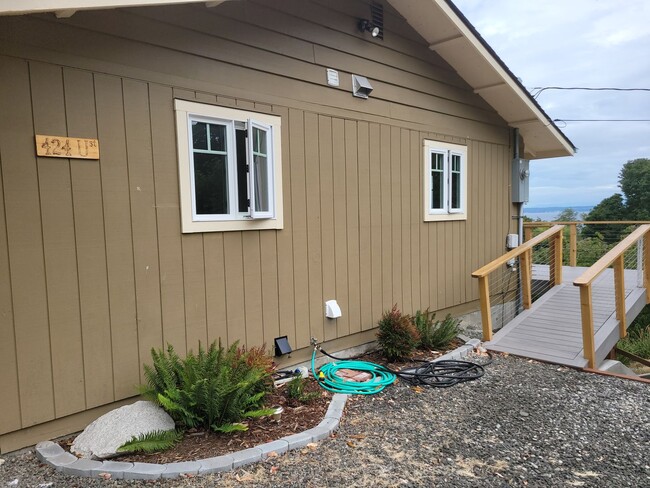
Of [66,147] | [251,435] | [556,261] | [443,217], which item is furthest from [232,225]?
[556,261]

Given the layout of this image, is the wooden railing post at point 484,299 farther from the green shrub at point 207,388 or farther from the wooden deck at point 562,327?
the green shrub at point 207,388

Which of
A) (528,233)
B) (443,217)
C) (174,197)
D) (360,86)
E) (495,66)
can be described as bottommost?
(528,233)

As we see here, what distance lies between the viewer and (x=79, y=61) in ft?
9.48

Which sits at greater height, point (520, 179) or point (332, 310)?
point (520, 179)

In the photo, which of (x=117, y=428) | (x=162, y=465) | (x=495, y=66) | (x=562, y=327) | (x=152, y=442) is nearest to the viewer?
(x=162, y=465)

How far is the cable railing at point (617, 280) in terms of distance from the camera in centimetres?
427

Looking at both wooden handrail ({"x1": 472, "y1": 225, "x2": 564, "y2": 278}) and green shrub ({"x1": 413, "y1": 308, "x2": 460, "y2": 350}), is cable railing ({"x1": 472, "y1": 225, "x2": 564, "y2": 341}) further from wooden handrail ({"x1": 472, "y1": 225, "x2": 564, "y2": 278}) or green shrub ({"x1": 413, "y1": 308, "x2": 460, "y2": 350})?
green shrub ({"x1": 413, "y1": 308, "x2": 460, "y2": 350})

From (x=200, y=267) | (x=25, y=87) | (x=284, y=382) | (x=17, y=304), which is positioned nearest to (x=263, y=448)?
(x=284, y=382)

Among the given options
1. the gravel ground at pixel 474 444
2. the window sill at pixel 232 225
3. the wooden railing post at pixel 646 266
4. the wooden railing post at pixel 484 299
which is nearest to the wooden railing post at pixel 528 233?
the wooden railing post at pixel 646 266

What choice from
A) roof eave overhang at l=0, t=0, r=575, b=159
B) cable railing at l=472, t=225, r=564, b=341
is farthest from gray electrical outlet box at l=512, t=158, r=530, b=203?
cable railing at l=472, t=225, r=564, b=341

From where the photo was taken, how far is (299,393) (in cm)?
352

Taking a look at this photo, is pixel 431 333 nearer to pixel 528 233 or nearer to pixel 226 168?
pixel 226 168

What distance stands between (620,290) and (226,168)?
15.1ft

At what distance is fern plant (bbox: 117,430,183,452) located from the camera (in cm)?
260
